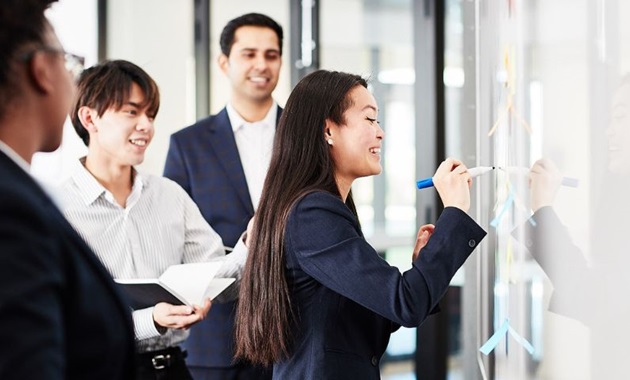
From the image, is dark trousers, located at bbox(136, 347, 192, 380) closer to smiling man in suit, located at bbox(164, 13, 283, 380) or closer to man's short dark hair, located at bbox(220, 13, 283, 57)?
smiling man in suit, located at bbox(164, 13, 283, 380)

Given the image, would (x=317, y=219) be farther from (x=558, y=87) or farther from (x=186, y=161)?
(x=186, y=161)

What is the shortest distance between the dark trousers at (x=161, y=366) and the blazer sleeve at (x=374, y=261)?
2.02 feet

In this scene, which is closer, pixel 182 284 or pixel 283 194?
pixel 283 194

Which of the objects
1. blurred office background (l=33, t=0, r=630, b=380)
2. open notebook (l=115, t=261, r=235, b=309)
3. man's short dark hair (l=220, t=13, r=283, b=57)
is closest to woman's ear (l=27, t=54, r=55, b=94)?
blurred office background (l=33, t=0, r=630, b=380)

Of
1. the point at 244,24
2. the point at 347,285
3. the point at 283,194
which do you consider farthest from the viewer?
the point at 244,24

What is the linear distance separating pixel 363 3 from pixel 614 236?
3.33 meters

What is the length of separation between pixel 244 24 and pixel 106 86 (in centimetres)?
78

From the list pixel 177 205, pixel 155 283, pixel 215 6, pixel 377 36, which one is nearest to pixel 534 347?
pixel 155 283

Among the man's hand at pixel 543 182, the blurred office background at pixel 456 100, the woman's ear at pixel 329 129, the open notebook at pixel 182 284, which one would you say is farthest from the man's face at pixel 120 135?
the man's hand at pixel 543 182

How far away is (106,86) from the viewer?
7.00ft

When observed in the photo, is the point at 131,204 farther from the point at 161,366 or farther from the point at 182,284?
the point at 161,366

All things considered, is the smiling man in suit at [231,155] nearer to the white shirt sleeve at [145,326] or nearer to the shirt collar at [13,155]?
the white shirt sleeve at [145,326]

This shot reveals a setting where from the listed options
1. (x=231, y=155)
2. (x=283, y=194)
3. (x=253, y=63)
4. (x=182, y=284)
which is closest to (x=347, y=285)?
(x=283, y=194)

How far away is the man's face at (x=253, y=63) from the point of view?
2.69 metres
